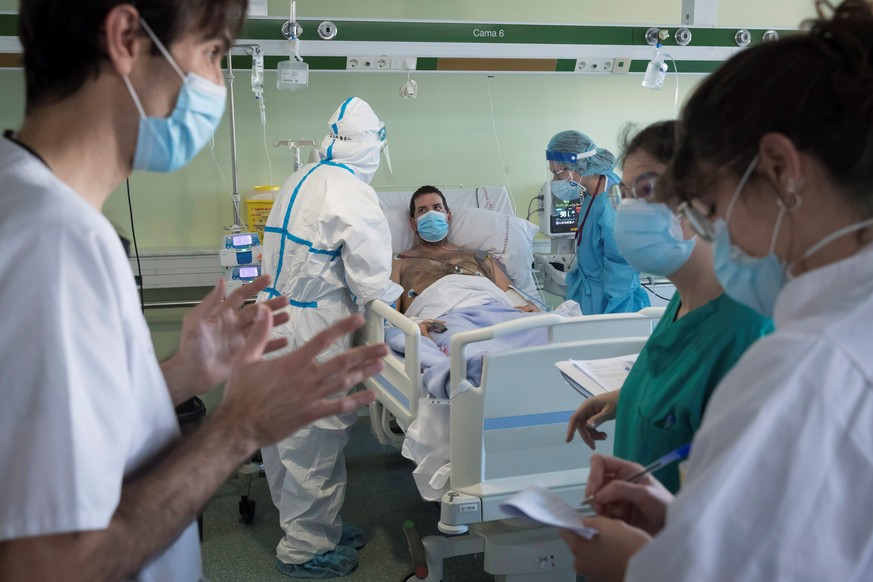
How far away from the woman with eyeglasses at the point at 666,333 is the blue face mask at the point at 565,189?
6.11ft

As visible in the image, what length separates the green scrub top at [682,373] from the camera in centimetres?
140

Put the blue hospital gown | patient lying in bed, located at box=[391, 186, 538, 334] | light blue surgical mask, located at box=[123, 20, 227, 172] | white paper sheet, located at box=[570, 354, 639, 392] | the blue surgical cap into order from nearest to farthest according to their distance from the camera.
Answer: light blue surgical mask, located at box=[123, 20, 227, 172] < white paper sheet, located at box=[570, 354, 639, 392] < the blue hospital gown < the blue surgical cap < patient lying in bed, located at box=[391, 186, 538, 334]

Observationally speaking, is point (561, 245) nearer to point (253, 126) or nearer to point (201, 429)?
point (253, 126)

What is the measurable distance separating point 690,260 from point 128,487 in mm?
1211

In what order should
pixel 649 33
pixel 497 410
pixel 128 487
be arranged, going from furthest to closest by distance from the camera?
1. pixel 649 33
2. pixel 497 410
3. pixel 128 487

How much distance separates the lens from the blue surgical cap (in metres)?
3.68

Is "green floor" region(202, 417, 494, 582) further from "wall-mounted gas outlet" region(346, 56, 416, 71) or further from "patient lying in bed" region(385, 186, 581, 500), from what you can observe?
"wall-mounted gas outlet" region(346, 56, 416, 71)

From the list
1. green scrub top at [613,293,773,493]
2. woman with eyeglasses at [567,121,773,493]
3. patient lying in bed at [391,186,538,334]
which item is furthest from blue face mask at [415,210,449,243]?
green scrub top at [613,293,773,493]

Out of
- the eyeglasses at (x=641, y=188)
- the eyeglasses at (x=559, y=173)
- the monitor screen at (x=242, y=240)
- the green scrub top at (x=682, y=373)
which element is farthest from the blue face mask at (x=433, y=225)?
the green scrub top at (x=682, y=373)

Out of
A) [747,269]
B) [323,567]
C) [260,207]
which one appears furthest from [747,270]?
[260,207]

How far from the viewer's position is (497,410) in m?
2.38

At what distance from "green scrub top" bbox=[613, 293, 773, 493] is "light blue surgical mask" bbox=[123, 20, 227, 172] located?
97 centimetres

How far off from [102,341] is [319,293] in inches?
84.0

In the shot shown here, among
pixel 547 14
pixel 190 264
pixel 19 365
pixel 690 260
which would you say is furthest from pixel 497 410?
pixel 547 14
